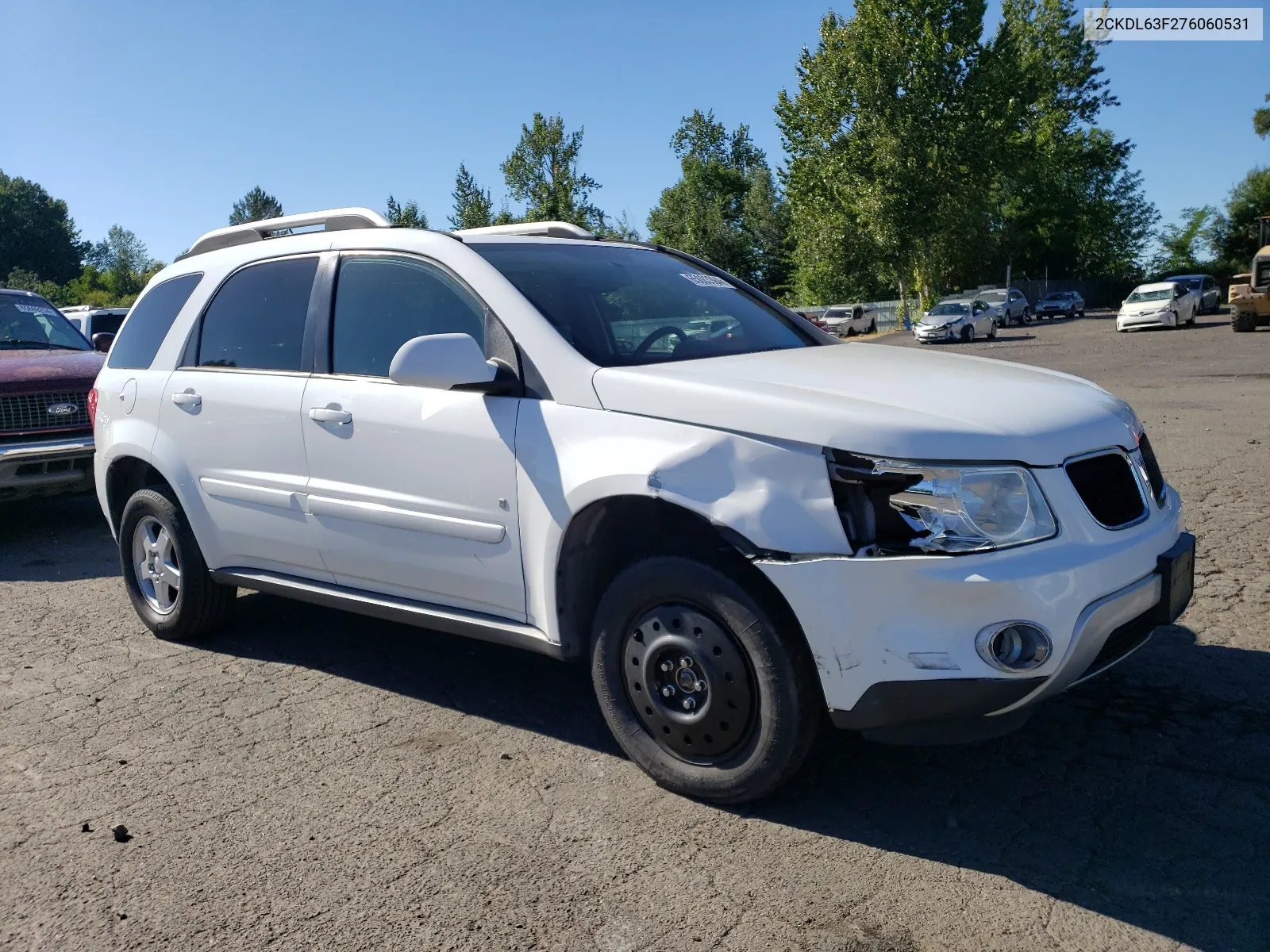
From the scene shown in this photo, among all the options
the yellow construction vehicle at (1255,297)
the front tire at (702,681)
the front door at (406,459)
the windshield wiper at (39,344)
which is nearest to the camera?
the front tire at (702,681)

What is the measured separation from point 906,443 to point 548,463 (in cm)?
118

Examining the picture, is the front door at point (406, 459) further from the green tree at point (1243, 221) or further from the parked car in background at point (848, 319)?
the green tree at point (1243, 221)

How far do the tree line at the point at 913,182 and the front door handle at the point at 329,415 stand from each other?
152 feet

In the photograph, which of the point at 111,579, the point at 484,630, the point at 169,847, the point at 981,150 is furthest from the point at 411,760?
the point at 981,150

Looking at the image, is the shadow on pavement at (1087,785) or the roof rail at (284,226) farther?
the roof rail at (284,226)

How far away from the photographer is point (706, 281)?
477 centimetres

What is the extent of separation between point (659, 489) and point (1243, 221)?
258 ft

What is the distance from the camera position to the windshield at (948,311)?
37344 millimetres

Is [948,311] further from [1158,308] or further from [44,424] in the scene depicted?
[44,424]

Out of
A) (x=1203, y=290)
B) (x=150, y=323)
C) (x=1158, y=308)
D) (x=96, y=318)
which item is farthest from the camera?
(x=1203, y=290)

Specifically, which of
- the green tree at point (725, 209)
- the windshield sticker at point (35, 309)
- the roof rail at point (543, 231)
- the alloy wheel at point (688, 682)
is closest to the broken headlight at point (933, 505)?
the alloy wheel at point (688, 682)

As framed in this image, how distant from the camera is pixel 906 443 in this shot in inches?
116

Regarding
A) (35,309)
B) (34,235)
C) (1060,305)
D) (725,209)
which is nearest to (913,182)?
(1060,305)

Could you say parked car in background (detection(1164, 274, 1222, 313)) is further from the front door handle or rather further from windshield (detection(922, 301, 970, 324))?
the front door handle
